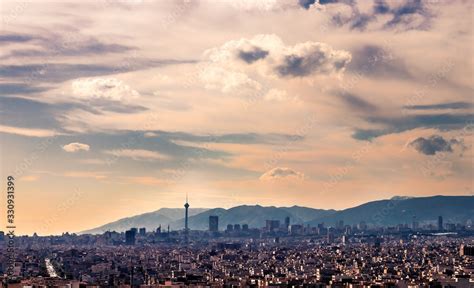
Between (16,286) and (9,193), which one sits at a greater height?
(9,193)

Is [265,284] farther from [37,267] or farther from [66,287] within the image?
[37,267]

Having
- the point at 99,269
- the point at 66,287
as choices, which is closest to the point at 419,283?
the point at 66,287

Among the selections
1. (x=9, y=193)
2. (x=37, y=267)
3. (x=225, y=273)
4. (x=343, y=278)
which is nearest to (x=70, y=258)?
(x=37, y=267)

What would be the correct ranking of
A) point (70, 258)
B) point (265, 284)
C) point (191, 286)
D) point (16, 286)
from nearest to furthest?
1. point (16, 286)
2. point (191, 286)
3. point (265, 284)
4. point (70, 258)

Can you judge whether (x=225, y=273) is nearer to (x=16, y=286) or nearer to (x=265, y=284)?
(x=265, y=284)

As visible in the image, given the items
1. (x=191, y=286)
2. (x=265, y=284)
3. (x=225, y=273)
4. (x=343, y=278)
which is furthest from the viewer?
(x=225, y=273)

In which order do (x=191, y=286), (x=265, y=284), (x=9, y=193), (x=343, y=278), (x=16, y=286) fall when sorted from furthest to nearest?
(x=343, y=278) < (x=265, y=284) < (x=191, y=286) < (x=16, y=286) < (x=9, y=193)

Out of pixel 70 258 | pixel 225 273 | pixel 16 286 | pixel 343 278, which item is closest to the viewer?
pixel 16 286

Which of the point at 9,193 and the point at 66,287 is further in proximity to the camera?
the point at 66,287

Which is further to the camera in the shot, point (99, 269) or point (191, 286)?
point (99, 269)
